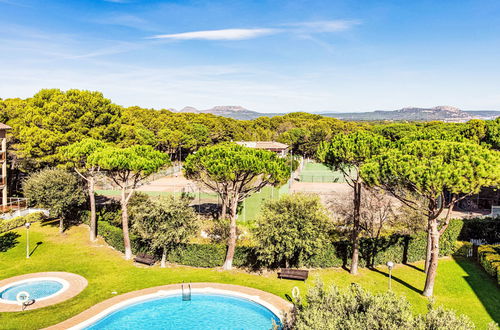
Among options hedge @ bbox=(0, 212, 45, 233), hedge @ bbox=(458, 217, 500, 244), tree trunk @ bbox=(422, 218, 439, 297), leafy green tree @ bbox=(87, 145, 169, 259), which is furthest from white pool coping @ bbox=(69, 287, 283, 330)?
hedge @ bbox=(458, 217, 500, 244)

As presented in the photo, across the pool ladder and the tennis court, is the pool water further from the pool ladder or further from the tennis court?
the tennis court

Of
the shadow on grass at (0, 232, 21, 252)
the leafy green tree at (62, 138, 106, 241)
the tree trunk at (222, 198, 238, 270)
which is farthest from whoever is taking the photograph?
the leafy green tree at (62, 138, 106, 241)

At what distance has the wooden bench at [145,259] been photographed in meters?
18.5

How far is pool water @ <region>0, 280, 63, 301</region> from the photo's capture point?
15.5 metres

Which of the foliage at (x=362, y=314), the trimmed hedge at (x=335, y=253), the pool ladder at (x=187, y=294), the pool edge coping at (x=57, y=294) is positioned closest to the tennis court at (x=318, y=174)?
the trimmed hedge at (x=335, y=253)

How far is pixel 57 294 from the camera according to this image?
1547 centimetres

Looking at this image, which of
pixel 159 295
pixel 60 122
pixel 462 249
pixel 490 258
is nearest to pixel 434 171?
pixel 490 258

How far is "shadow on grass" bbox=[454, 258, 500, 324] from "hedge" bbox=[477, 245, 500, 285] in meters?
0.33

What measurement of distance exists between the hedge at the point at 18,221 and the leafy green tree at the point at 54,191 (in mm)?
2869

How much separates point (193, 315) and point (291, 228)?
5777mm

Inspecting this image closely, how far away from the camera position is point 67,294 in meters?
15.5

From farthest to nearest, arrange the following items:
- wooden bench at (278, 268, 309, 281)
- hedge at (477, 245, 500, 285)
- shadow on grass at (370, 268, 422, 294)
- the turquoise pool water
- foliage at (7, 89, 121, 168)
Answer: foliage at (7, 89, 121, 168) → hedge at (477, 245, 500, 285) → wooden bench at (278, 268, 309, 281) → shadow on grass at (370, 268, 422, 294) → the turquoise pool water

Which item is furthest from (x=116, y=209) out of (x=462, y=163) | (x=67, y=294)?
(x=462, y=163)

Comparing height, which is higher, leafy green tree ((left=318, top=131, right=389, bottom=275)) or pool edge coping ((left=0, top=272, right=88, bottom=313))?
leafy green tree ((left=318, top=131, right=389, bottom=275))
